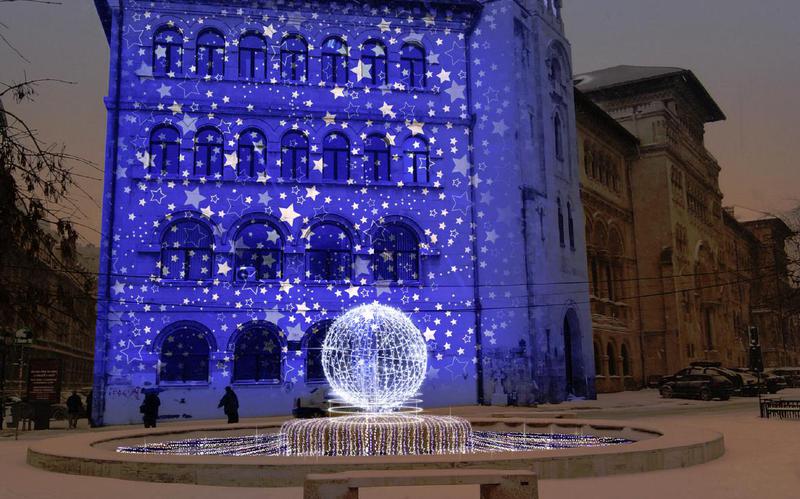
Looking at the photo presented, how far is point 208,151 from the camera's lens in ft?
93.6

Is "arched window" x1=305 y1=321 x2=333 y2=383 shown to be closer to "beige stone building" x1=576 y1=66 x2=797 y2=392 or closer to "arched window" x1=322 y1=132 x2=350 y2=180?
"arched window" x1=322 y1=132 x2=350 y2=180

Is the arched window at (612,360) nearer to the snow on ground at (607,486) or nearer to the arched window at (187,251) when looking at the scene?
the arched window at (187,251)

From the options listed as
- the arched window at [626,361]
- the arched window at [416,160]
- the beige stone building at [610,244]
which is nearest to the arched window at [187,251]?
the arched window at [416,160]

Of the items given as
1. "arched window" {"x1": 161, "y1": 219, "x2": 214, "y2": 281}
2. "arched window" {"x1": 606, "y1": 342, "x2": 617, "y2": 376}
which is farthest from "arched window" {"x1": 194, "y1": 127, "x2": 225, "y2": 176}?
"arched window" {"x1": 606, "y1": 342, "x2": 617, "y2": 376}

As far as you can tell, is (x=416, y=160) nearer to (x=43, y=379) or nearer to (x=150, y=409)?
(x=150, y=409)

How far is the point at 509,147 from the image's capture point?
3130cm

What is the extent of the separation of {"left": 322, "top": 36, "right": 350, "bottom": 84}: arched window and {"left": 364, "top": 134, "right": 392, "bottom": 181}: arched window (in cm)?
269

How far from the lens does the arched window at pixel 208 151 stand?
93.1ft

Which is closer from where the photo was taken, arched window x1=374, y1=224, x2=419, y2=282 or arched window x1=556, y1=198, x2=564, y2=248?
arched window x1=374, y1=224, x2=419, y2=282

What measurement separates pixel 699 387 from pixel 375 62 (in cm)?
1967

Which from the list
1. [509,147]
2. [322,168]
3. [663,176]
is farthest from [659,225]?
[322,168]

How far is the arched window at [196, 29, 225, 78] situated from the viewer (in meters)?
28.9

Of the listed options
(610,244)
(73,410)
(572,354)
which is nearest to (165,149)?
(73,410)

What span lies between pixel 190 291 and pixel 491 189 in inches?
490
